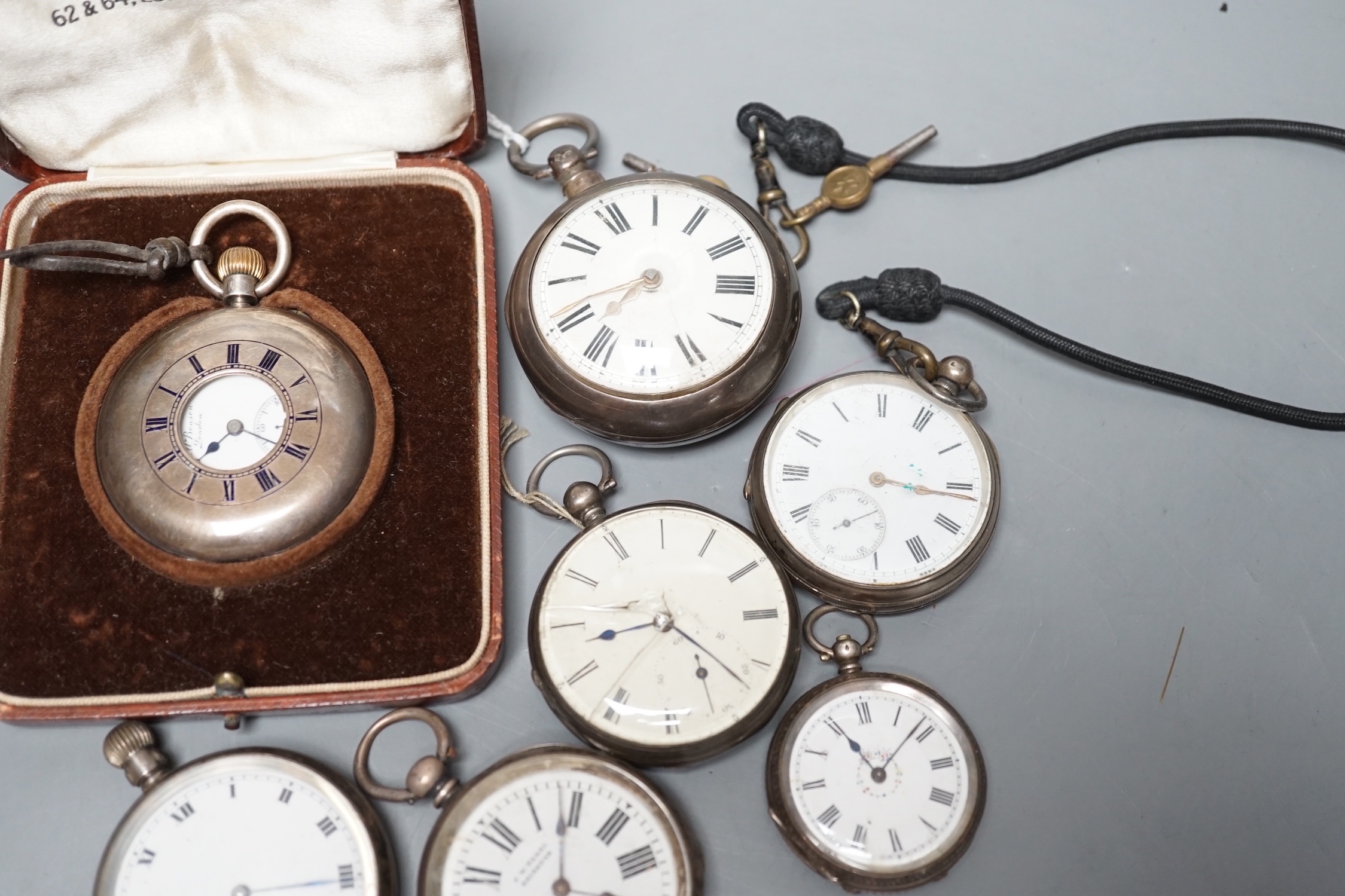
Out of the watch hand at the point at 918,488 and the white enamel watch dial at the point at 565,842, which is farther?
the watch hand at the point at 918,488

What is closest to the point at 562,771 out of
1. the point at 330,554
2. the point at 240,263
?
the point at 330,554

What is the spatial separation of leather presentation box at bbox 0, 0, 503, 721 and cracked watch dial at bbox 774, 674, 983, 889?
773mm

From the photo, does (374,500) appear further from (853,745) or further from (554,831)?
(853,745)

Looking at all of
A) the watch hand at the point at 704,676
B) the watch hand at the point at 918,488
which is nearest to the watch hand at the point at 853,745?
the watch hand at the point at 704,676

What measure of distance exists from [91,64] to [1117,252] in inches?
113

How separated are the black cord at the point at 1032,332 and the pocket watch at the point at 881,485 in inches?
5.6

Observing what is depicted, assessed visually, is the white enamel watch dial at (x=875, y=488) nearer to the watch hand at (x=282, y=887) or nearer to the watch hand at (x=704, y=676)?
the watch hand at (x=704, y=676)

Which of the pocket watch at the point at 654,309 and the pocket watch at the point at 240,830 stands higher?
the pocket watch at the point at 654,309

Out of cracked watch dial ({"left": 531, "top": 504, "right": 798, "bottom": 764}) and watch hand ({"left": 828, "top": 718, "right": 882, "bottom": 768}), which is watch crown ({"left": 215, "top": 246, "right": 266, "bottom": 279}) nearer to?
cracked watch dial ({"left": 531, "top": 504, "right": 798, "bottom": 764})

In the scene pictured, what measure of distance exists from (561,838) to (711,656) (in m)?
0.51

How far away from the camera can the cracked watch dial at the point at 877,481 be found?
2.39 meters

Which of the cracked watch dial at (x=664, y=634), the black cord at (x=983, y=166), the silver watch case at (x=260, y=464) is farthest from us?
the black cord at (x=983, y=166)

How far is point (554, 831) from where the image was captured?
2.12 m

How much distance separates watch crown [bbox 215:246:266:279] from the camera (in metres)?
2.57
